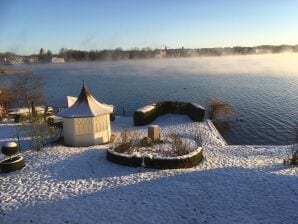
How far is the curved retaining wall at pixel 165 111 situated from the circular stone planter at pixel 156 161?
12658 millimetres

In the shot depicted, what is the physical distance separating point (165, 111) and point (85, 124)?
13.8 meters

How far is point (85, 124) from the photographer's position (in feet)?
88.7

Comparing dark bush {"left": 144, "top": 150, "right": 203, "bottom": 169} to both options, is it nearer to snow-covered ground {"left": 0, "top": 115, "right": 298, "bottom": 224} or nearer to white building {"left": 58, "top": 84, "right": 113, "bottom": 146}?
snow-covered ground {"left": 0, "top": 115, "right": 298, "bottom": 224}

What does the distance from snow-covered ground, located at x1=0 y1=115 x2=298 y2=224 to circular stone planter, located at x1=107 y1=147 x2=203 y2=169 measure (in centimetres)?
50

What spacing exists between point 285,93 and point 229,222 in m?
56.5

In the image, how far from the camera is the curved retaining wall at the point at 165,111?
34312mm

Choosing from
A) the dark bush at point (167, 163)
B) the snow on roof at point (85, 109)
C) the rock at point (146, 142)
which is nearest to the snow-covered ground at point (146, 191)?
the dark bush at point (167, 163)

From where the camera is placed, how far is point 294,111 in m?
47.5

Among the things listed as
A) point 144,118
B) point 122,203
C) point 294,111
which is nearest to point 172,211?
point 122,203

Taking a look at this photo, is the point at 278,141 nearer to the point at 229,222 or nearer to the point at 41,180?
the point at 229,222

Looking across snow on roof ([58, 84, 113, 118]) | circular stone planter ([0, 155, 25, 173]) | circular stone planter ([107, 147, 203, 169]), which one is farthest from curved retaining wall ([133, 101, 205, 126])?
circular stone planter ([0, 155, 25, 173])

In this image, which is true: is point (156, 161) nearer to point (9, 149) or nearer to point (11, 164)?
point (11, 164)

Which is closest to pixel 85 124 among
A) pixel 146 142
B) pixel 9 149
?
pixel 146 142

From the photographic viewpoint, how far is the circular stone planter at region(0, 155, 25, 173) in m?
20.4
